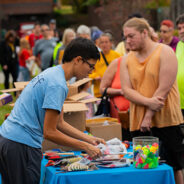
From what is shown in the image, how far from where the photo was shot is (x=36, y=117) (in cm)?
287

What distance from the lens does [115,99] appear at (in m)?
5.36

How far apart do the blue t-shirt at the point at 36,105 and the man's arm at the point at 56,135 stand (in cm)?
5

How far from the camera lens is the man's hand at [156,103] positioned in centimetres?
414

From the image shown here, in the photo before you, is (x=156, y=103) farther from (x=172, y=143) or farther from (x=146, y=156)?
(x=146, y=156)

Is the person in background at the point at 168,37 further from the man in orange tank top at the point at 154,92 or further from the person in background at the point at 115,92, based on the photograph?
the man in orange tank top at the point at 154,92

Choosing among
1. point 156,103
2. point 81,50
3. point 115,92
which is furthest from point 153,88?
point 81,50

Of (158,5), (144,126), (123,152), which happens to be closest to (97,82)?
(144,126)

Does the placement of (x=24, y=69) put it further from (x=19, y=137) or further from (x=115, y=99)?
(x=19, y=137)

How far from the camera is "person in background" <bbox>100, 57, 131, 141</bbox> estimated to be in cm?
525

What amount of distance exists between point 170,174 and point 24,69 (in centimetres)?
921

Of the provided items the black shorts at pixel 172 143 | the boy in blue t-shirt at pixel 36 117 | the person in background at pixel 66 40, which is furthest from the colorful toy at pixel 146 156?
the person in background at pixel 66 40

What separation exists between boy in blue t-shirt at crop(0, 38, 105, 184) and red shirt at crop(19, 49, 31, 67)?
909cm

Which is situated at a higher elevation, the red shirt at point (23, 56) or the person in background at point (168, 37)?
the person in background at point (168, 37)

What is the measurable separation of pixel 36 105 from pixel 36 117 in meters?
0.08
